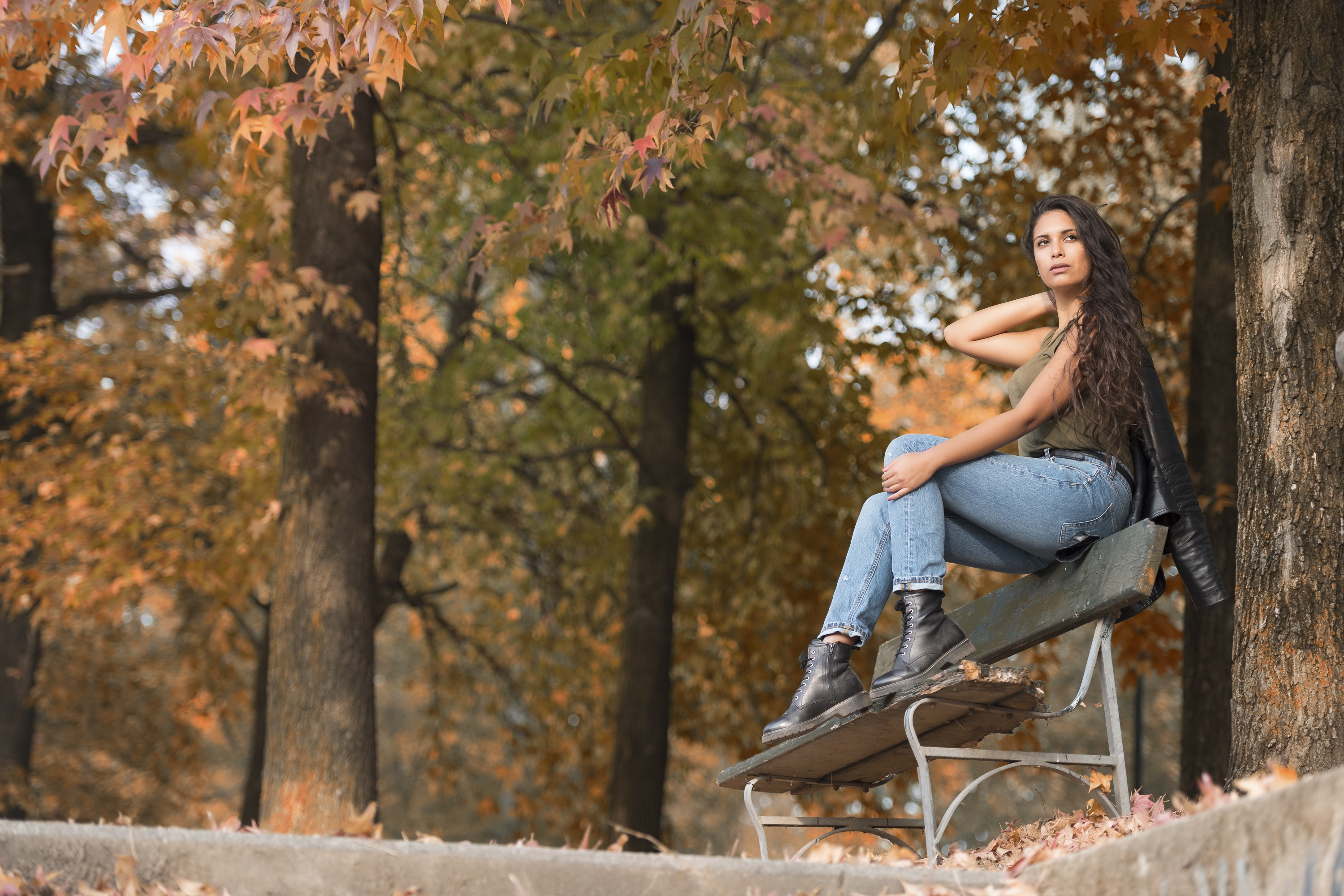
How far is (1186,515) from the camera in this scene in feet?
10.5

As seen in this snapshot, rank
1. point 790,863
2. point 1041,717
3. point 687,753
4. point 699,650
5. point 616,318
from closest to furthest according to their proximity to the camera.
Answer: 1. point 790,863
2. point 1041,717
3. point 616,318
4. point 699,650
5. point 687,753

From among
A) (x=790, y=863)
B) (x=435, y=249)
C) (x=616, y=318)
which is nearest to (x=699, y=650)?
(x=616, y=318)

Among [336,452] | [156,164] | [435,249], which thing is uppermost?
[156,164]

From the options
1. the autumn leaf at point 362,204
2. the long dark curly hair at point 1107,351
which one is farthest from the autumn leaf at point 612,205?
the autumn leaf at point 362,204

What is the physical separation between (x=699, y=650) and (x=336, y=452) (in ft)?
19.7

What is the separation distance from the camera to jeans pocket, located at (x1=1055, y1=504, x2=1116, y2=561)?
3.21 meters

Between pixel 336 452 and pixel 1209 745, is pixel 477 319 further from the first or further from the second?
pixel 1209 745

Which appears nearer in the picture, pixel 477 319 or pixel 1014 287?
pixel 1014 287

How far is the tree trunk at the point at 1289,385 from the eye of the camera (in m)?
3.07

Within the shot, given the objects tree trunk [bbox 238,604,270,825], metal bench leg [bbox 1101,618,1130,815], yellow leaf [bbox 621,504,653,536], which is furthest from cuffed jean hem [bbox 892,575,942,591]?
tree trunk [bbox 238,604,270,825]

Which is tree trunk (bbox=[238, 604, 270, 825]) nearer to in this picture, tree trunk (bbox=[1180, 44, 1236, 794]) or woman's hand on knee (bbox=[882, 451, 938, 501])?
tree trunk (bbox=[1180, 44, 1236, 794])

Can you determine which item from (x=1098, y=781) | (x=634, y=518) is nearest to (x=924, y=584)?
(x=1098, y=781)

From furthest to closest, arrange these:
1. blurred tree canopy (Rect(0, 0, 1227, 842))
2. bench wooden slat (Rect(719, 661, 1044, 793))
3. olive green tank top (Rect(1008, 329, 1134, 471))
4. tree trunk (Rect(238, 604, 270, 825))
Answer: tree trunk (Rect(238, 604, 270, 825)) < blurred tree canopy (Rect(0, 0, 1227, 842)) < olive green tank top (Rect(1008, 329, 1134, 471)) < bench wooden slat (Rect(719, 661, 1044, 793))

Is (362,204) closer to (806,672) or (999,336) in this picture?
(999,336)
